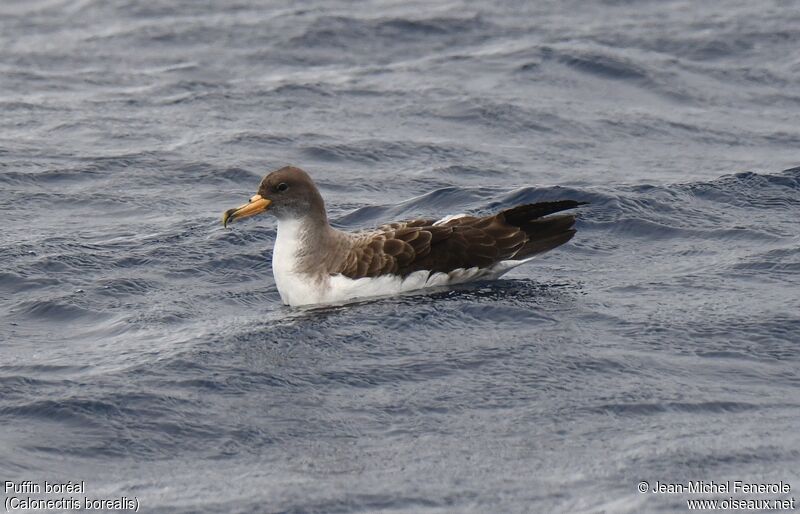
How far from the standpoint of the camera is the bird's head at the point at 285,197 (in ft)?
39.6

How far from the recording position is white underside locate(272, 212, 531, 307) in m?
11.8

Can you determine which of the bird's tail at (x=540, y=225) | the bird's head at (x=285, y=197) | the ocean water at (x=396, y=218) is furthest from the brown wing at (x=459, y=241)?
the bird's head at (x=285, y=197)

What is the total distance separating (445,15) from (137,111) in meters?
6.23

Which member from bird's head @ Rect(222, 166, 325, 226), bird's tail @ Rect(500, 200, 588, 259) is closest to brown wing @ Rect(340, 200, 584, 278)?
bird's tail @ Rect(500, 200, 588, 259)

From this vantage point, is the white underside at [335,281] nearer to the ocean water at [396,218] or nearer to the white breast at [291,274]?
the white breast at [291,274]

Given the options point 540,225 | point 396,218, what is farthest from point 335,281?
A: point 396,218

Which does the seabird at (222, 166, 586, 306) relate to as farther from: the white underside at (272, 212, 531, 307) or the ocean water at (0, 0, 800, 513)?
the ocean water at (0, 0, 800, 513)

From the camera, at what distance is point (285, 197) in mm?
12102

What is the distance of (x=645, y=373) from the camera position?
10.0 metres

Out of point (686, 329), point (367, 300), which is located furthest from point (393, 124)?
point (686, 329)

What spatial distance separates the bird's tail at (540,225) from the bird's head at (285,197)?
1718 millimetres

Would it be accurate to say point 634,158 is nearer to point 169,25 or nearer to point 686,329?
point 686,329

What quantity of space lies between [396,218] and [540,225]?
9.69ft

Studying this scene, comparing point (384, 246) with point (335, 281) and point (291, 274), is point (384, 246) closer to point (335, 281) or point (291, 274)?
point (335, 281)
